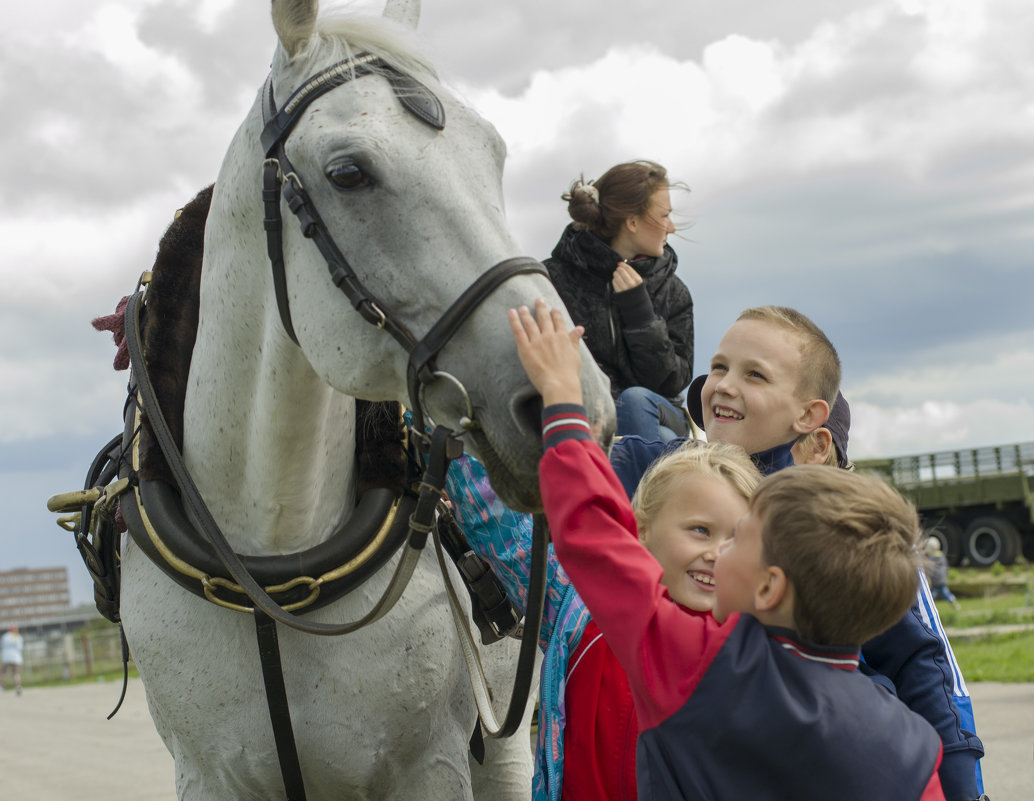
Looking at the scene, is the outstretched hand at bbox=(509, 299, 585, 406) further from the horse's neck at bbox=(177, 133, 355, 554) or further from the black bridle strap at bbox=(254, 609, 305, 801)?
the black bridle strap at bbox=(254, 609, 305, 801)

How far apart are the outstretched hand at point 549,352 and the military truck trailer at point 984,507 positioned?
26346 mm

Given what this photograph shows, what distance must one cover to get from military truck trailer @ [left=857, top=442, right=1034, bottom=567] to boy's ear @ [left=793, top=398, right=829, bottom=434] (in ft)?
84.2

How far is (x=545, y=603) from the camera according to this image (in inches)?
89.1

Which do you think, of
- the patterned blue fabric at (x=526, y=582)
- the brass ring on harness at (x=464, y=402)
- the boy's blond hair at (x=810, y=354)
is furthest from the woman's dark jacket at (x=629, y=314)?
the brass ring on harness at (x=464, y=402)

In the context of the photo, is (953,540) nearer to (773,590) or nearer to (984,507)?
(984,507)

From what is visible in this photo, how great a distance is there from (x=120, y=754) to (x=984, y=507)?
25.5 metres

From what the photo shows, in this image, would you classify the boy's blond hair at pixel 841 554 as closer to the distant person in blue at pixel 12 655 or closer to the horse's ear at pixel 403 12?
the horse's ear at pixel 403 12

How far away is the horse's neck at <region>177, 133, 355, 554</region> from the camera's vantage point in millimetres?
2248

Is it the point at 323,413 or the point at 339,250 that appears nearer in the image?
the point at 339,250

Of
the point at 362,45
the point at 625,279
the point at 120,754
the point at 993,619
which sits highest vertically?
the point at 362,45

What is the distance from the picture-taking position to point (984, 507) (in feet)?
91.9

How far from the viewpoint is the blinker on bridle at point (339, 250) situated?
1.79 meters

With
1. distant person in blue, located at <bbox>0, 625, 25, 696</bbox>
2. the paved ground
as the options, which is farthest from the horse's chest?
distant person in blue, located at <bbox>0, 625, 25, 696</bbox>

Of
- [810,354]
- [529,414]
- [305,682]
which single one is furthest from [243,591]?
[810,354]
